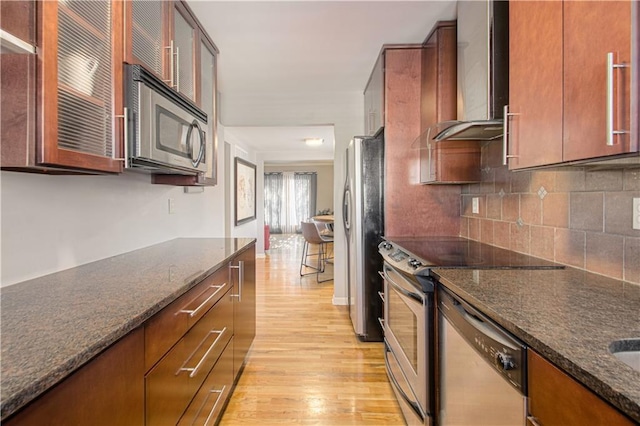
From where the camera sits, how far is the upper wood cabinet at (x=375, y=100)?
8.67 feet

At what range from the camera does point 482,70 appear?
165 cm

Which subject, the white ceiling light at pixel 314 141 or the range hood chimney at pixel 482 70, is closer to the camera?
the range hood chimney at pixel 482 70

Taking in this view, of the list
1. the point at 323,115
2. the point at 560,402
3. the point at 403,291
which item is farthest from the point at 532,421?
the point at 323,115

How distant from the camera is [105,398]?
0.79 meters

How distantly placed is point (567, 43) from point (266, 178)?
373 inches

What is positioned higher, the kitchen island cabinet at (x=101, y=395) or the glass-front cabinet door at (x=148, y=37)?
the glass-front cabinet door at (x=148, y=37)

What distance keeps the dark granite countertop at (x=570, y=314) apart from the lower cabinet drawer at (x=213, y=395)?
45.7 inches

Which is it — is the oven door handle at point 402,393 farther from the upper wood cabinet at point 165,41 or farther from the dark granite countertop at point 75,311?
the upper wood cabinet at point 165,41

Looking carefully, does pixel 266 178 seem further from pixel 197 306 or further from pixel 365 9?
pixel 197 306

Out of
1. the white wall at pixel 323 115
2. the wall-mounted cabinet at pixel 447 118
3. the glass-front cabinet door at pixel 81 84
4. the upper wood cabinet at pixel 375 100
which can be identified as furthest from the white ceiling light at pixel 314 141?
the glass-front cabinet door at pixel 81 84

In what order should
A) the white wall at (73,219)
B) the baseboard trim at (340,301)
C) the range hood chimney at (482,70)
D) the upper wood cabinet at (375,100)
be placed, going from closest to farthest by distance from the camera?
1. the white wall at (73,219)
2. the range hood chimney at (482,70)
3. the upper wood cabinet at (375,100)
4. the baseboard trim at (340,301)

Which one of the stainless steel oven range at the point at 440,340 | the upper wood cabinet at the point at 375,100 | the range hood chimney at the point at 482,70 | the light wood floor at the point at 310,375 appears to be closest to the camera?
the stainless steel oven range at the point at 440,340

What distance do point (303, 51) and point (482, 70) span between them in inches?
59.3

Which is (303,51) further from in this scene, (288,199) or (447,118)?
(288,199)
